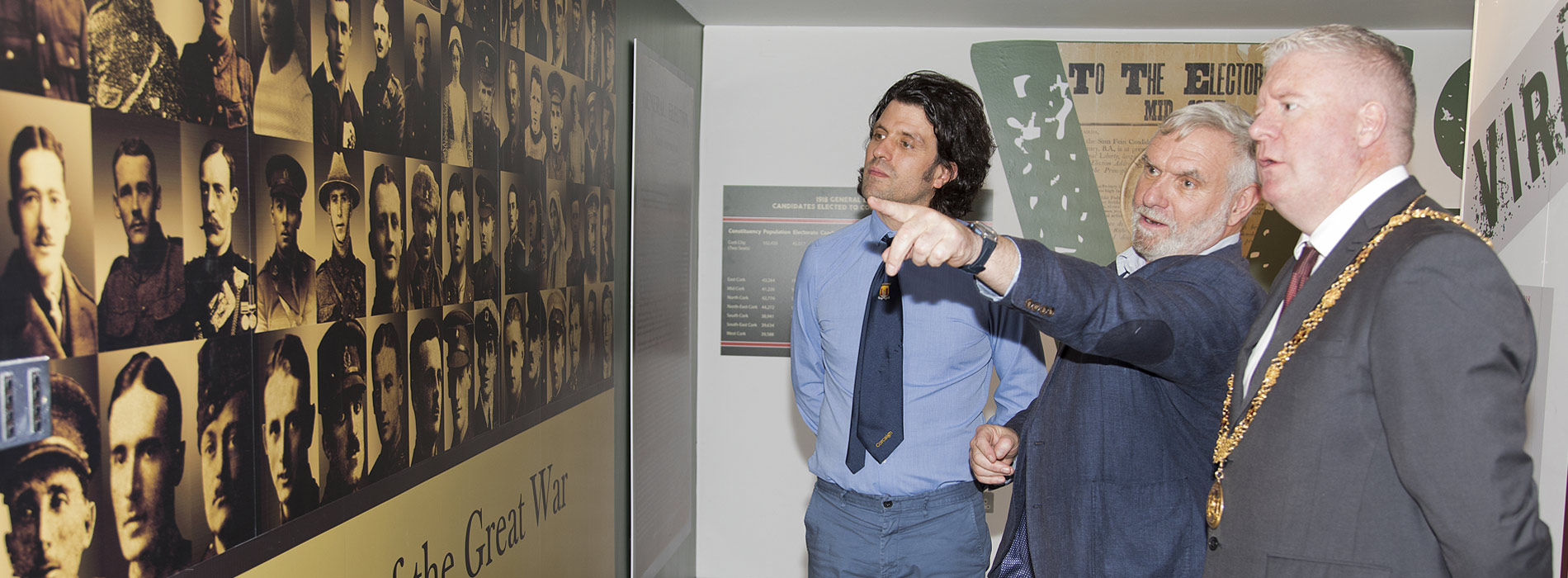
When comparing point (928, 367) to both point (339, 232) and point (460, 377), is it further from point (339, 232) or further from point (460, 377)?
point (339, 232)

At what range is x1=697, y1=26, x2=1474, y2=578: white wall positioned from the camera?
4469 mm

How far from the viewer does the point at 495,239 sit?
231 cm

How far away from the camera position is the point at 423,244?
1962mm

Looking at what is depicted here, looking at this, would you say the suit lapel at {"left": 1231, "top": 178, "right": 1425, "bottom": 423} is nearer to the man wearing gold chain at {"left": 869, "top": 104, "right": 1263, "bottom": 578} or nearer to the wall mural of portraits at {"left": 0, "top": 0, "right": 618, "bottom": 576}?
the man wearing gold chain at {"left": 869, "top": 104, "right": 1263, "bottom": 578}

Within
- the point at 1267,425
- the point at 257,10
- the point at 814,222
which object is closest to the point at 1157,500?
the point at 1267,425

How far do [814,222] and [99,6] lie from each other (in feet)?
11.6

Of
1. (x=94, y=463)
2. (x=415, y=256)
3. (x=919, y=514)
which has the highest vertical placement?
(x=415, y=256)

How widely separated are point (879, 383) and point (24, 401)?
1655mm

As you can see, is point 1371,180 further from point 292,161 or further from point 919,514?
point 292,161

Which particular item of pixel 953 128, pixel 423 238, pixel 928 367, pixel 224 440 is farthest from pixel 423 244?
pixel 953 128

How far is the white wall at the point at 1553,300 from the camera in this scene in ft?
6.12

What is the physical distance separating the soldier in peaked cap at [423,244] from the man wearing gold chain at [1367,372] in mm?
1539

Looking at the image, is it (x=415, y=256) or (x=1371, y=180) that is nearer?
(x=1371, y=180)

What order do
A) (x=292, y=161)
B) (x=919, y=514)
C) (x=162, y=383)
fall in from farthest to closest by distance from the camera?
(x=919, y=514) → (x=292, y=161) → (x=162, y=383)
